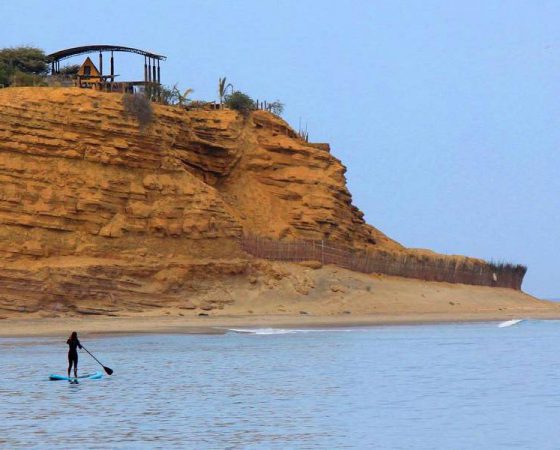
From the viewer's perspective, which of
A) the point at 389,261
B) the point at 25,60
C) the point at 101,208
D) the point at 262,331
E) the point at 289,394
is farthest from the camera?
the point at 25,60

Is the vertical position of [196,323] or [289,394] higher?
[196,323]

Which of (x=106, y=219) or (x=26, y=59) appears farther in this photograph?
(x=26, y=59)

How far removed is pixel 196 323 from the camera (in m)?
41.7

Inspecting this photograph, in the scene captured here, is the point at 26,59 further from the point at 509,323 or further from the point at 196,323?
the point at 509,323

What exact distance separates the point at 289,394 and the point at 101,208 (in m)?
23.8

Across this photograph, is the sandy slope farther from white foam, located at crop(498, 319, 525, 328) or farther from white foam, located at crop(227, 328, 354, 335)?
white foam, located at crop(498, 319, 525, 328)

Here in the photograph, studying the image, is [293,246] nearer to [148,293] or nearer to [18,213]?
[148,293]

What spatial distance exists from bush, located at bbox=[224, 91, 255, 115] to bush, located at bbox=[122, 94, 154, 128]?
277 inches

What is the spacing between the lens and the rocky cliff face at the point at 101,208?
43.5 meters

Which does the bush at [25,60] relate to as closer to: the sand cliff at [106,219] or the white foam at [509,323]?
the sand cliff at [106,219]

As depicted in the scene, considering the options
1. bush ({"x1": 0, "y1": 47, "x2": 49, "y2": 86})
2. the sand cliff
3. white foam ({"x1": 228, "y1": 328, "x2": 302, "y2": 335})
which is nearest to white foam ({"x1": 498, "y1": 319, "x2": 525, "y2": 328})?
the sand cliff

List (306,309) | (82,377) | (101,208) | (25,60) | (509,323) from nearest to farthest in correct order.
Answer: (82,377), (509,323), (101,208), (306,309), (25,60)

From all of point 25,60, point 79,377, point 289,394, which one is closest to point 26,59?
point 25,60

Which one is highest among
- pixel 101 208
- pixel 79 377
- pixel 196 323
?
pixel 101 208
